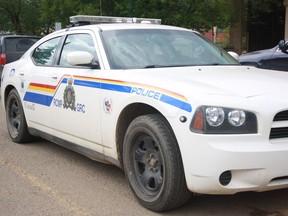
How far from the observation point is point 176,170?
370 centimetres

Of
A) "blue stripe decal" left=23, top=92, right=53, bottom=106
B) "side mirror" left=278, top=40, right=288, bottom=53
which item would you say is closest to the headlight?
"blue stripe decal" left=23, top=92, right=53, bottom=106

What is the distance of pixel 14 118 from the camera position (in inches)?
272

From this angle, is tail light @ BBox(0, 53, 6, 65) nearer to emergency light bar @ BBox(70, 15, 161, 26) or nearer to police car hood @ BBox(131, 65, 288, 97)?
emergency light bar @ BBox(70, 15, 161, 26)

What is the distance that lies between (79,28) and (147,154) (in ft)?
6.85

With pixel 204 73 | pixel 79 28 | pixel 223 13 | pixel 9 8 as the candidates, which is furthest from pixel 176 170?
pixel 9 8

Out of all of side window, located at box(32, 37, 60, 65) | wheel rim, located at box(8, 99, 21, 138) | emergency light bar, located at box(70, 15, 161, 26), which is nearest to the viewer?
side window, located at box(32, 37, 60, 65)

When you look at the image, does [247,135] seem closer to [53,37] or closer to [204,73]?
[204,73]

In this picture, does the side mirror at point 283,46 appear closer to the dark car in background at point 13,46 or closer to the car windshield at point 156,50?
the car windshield at point 156,50

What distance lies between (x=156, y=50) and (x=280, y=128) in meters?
1.79

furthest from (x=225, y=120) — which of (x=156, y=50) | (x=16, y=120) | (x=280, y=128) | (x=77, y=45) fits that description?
(x=16, y=120)

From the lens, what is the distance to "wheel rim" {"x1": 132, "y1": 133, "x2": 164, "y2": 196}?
4.01 metres

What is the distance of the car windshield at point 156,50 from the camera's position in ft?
15.6

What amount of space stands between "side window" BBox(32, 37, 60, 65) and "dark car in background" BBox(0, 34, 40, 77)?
7279 mm

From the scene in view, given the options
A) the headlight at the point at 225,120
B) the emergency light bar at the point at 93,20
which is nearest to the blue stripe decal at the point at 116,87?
the headlight at the point at 225,120
